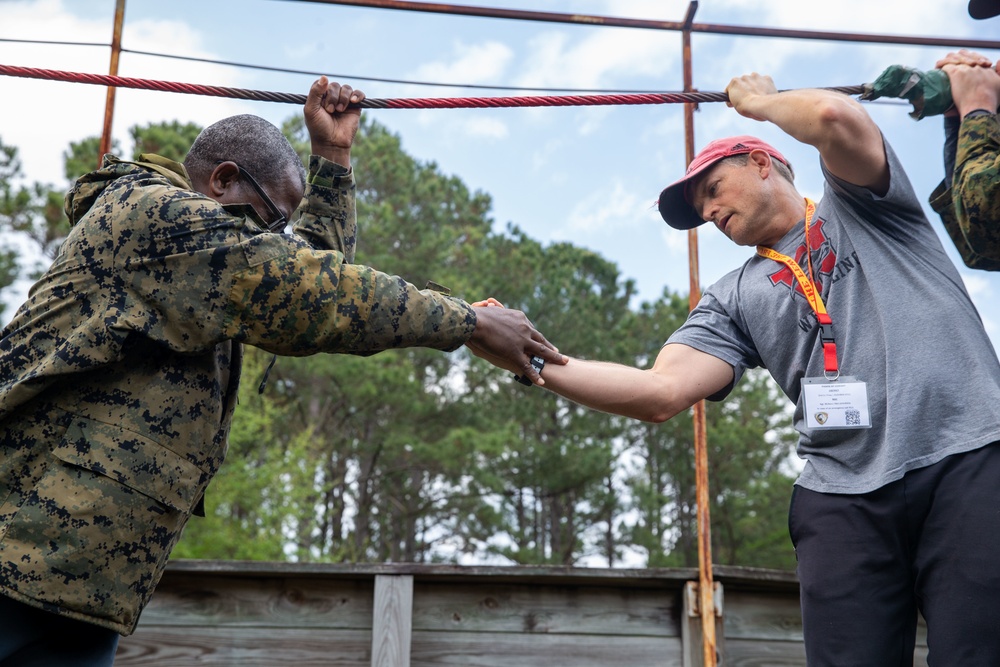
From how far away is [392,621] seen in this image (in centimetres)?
368

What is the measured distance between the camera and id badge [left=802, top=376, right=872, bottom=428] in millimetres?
2012

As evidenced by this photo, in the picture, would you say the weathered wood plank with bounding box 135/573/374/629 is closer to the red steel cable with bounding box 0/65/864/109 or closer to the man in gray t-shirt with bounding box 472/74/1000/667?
the man in gray t-shirt with bounding box 472/74/1000/667

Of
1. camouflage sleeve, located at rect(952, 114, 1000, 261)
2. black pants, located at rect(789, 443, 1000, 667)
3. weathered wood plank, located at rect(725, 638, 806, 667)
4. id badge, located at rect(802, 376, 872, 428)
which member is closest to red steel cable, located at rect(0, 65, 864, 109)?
camouflage sleeve, located at rect(952, 114, 1000, 261)

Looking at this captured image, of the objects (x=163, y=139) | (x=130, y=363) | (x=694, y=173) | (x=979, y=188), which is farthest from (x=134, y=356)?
(x=163, y=139)

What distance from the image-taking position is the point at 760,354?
2.41 m

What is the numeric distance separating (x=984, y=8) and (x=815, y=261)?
0.92 metres

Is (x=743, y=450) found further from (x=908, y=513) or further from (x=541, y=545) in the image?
(x=908, y=513)

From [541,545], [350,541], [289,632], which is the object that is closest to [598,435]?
[541,545]

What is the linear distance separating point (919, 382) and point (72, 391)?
173 centimetres

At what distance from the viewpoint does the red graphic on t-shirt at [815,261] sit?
2230 millimetres

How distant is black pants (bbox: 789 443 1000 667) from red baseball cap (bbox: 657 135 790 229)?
0.92 m

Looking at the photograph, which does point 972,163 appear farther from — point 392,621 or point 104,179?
point 392,621

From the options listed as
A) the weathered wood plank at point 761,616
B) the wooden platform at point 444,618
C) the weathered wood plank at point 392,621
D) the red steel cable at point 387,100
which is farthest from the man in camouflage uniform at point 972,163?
the weathered wood plank at point 392,621

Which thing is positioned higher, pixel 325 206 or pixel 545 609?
pixel 325 206
